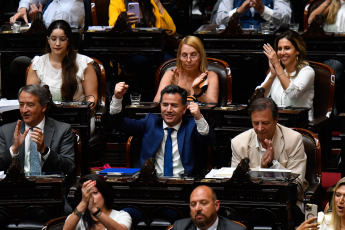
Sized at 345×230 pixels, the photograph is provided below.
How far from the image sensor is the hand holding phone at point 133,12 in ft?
24.2

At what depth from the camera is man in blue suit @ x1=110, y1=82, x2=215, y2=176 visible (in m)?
5.71

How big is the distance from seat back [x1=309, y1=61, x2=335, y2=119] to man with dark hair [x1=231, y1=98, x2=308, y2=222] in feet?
3.64

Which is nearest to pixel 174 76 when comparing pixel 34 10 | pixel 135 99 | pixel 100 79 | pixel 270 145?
pixel 135 99

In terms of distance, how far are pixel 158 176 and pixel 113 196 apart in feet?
1.35

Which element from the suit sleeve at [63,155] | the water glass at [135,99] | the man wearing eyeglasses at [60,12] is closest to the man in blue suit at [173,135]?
the suit sleeve at [63,155]

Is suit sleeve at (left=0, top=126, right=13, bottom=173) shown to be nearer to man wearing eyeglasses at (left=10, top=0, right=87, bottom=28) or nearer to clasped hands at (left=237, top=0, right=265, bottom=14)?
man wearing eyeglasses at (left=10, top=0, right=87, bottom=28)

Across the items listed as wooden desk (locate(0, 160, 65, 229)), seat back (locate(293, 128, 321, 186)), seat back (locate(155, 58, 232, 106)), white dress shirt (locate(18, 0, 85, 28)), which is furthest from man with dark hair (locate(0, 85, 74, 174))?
white dress shirt (locate(18, 0, 85, 28))

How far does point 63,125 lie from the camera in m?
5.70

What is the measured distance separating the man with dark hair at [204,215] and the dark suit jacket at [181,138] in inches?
34.5

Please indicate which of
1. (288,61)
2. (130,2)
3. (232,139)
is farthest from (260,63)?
(232,139)

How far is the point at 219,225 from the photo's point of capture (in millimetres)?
4738

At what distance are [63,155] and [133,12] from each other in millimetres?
2184

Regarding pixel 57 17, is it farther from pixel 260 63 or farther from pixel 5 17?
pixel 260 63

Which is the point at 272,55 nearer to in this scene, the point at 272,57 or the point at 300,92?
the point at 272,57
